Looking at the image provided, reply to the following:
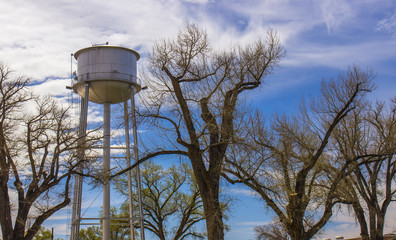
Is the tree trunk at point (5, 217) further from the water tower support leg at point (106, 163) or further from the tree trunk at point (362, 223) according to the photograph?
the tree trunk at point (362, 223)

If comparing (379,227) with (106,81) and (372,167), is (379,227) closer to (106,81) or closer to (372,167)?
(372,167)

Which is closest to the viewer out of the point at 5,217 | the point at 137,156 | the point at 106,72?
the point at 137,156

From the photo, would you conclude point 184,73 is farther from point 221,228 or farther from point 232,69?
point 221,228

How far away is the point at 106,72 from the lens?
20.4 meters

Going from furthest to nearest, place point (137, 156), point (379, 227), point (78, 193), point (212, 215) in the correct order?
point (379, 227), point (78, 193), point (137, 156), point (212, 215)

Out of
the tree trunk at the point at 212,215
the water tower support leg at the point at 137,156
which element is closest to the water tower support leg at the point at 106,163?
the water tower support leg at the point at 137,156

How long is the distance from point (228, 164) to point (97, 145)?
612cm

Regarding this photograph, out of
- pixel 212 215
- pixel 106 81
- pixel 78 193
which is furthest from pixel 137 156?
pixel 106 81

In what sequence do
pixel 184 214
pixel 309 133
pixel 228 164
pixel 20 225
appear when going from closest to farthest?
1. pixel 228 164
2. pixel 20 225
3. pixel 309 133
4. pixel 184 214

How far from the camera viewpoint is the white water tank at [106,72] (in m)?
20.5

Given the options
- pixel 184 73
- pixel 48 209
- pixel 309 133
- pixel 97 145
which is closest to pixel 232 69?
pixel 184 73

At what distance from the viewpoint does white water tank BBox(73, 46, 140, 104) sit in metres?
20.5

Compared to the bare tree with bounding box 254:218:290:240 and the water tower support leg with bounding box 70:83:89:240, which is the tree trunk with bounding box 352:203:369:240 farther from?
the water tower support leg with bounding box 70:83:89:240

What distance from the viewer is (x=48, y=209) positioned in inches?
659
